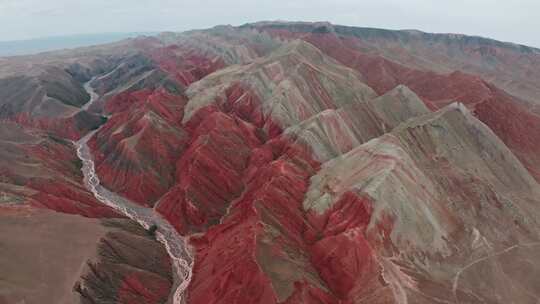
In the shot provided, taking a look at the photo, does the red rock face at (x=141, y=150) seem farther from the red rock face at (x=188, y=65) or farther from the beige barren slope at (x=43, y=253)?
the red rock face at (x=188, y=65)

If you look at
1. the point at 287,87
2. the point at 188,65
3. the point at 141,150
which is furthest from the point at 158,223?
the point at 188,65

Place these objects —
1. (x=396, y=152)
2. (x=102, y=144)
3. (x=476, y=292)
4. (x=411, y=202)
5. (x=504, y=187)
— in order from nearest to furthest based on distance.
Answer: (x=476, y=292) < (x=411, y=202) < (x=396, y=152) < (x=504, y=187) < (x=102, y=144)

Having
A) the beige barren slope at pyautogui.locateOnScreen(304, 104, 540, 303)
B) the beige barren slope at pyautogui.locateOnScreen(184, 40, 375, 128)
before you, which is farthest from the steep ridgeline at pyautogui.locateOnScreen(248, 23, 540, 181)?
the beige barren slope at pyautogui.locateOnScreen(304, 104, 540, 303)

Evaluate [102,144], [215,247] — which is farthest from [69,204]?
[102,144]

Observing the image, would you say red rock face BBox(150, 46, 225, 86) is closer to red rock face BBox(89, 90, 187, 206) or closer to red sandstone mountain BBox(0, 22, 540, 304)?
red sandstone mountain BBox(0, 22, 540, 304)

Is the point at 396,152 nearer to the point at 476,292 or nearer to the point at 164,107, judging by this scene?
the point at 476,292
